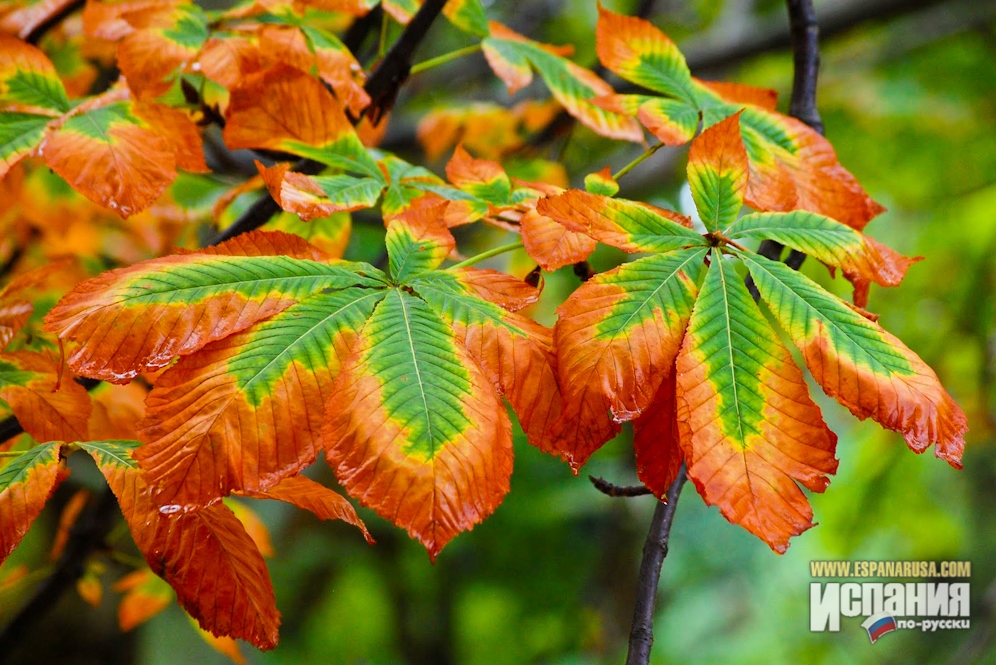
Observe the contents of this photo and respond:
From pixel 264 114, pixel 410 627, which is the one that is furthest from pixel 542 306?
pixel 264 114

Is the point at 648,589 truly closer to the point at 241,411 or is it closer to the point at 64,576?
the point at 241,411

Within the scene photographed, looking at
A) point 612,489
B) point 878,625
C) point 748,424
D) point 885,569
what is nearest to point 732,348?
point 748,424

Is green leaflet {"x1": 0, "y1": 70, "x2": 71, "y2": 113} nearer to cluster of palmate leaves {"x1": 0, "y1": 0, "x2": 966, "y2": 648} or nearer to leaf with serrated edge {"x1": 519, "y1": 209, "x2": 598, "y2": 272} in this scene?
cluster of palmate leaves {"x1": 0, "y1": 0, "x2": 966, "y2": 648}

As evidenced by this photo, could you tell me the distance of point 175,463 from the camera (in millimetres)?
300

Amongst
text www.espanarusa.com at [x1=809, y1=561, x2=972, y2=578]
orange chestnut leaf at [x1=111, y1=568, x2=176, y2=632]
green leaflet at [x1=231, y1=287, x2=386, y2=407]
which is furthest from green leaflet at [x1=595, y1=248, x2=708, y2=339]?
text www.espanarusa.com at [x1=809, y1=561, x2=972, y2=578]

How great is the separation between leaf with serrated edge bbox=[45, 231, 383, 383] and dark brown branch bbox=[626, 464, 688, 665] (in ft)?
0.72

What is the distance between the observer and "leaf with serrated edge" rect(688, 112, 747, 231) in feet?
1.35

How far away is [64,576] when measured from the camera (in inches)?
29.2

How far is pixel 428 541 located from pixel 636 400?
113 millimetres

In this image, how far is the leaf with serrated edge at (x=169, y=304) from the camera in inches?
12.9

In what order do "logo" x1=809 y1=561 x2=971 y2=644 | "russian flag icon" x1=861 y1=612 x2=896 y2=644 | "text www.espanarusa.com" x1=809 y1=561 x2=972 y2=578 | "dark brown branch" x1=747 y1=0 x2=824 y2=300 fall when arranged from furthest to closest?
"text www.espanarusa.com" x1=809 y1=561 x2=972 y2=578
"logo" x1=809 y1=561 x2=971 y2=644
"russian flag icon" x1=861 y1=612 x2=896 y2=644
"dark brown branch" x1=747 y1=0 x2=824 y2=300

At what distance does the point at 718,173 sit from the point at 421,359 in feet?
0.68

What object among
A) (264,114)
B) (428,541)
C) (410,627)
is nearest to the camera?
(428,541)

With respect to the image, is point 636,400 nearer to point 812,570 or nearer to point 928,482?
point 812,570
